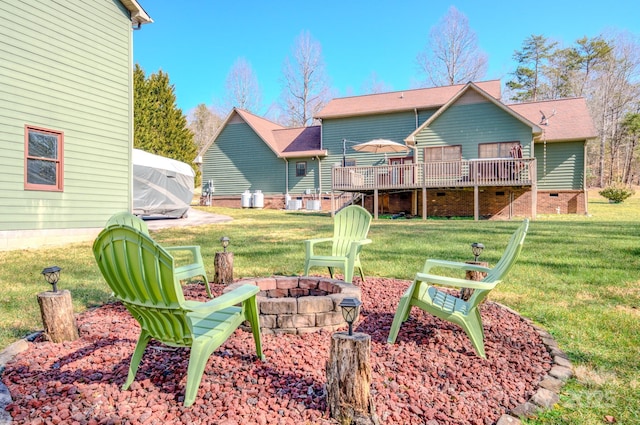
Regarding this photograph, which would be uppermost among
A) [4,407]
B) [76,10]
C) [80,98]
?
[76,10]

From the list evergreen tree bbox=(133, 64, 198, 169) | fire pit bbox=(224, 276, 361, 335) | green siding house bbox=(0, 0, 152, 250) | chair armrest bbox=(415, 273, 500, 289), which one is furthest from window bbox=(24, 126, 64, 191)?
evergreen tree bbox=(133, 64, 198, 169)

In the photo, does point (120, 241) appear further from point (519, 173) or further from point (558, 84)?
point (558, 84)

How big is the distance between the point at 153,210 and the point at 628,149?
38958 mm

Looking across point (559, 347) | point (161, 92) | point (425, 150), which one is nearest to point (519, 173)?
point (425, 150)

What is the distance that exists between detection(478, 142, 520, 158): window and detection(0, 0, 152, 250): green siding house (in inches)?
534

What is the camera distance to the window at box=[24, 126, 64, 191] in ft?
26.6

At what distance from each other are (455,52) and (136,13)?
84.2 feet

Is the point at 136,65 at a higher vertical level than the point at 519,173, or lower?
higher

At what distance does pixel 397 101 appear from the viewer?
2069 cm

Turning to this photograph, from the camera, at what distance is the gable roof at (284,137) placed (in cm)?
2206

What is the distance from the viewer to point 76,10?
8.79m

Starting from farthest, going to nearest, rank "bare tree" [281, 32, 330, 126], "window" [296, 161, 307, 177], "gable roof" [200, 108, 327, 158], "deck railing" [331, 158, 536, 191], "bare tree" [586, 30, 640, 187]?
1. "bare tree" [281, 32, 330, 126]
2. "bare tree" [586, 30, 640, 187]
3. "window" [296, 161, 307, 177]
4. "gable roof" [200, 108, 327, 158]
5. "deck railing" [331, 158, 536, 191]

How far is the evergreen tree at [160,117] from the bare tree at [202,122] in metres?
10.8

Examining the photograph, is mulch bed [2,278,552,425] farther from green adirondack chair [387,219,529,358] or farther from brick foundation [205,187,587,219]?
brick foundation [205,187,587,219]
